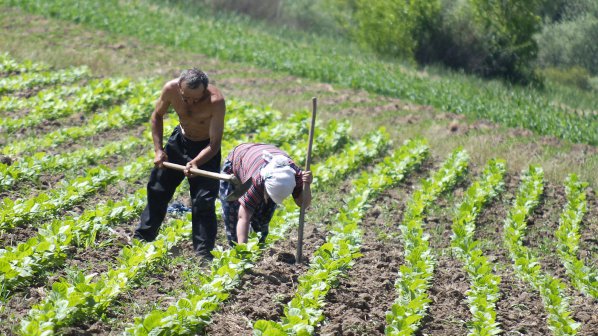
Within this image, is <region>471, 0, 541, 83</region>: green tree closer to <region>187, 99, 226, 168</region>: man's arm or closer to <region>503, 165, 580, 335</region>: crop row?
<region>503, 165, 580, 335</region>: crop row

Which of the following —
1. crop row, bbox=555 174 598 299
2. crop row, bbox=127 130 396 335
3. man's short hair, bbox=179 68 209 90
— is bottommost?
crop row, bbox=555 174 598 299

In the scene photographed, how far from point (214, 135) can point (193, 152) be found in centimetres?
42

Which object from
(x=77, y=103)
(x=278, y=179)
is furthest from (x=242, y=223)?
(x=77, y=103)

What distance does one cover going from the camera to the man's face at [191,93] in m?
6.58

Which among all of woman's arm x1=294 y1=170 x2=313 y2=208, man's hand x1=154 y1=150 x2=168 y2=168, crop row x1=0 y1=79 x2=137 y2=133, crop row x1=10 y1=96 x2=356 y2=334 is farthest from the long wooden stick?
crop row x1=0 y1=79 x2=137 y2=133

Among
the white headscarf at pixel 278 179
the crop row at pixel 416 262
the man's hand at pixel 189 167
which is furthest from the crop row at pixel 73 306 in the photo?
the crop row at pixel 416 262

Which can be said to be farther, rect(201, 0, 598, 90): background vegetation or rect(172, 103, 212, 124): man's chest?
rect(201, 0, 598, 90): background vegetation

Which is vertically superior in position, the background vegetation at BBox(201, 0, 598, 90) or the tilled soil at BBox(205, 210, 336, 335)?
the tilled soil at BBox(205, 210, 336, 335)

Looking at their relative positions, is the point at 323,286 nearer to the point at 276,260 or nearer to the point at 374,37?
the point at 276,260

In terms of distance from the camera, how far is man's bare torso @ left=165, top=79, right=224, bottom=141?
681cm

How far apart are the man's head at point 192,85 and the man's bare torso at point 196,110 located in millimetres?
96

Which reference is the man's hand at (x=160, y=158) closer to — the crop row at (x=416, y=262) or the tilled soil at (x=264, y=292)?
the tilled soil at (x=264, y=292)

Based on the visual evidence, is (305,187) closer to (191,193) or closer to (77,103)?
(191,193)

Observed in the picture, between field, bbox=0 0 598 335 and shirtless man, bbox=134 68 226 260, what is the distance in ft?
0.80
